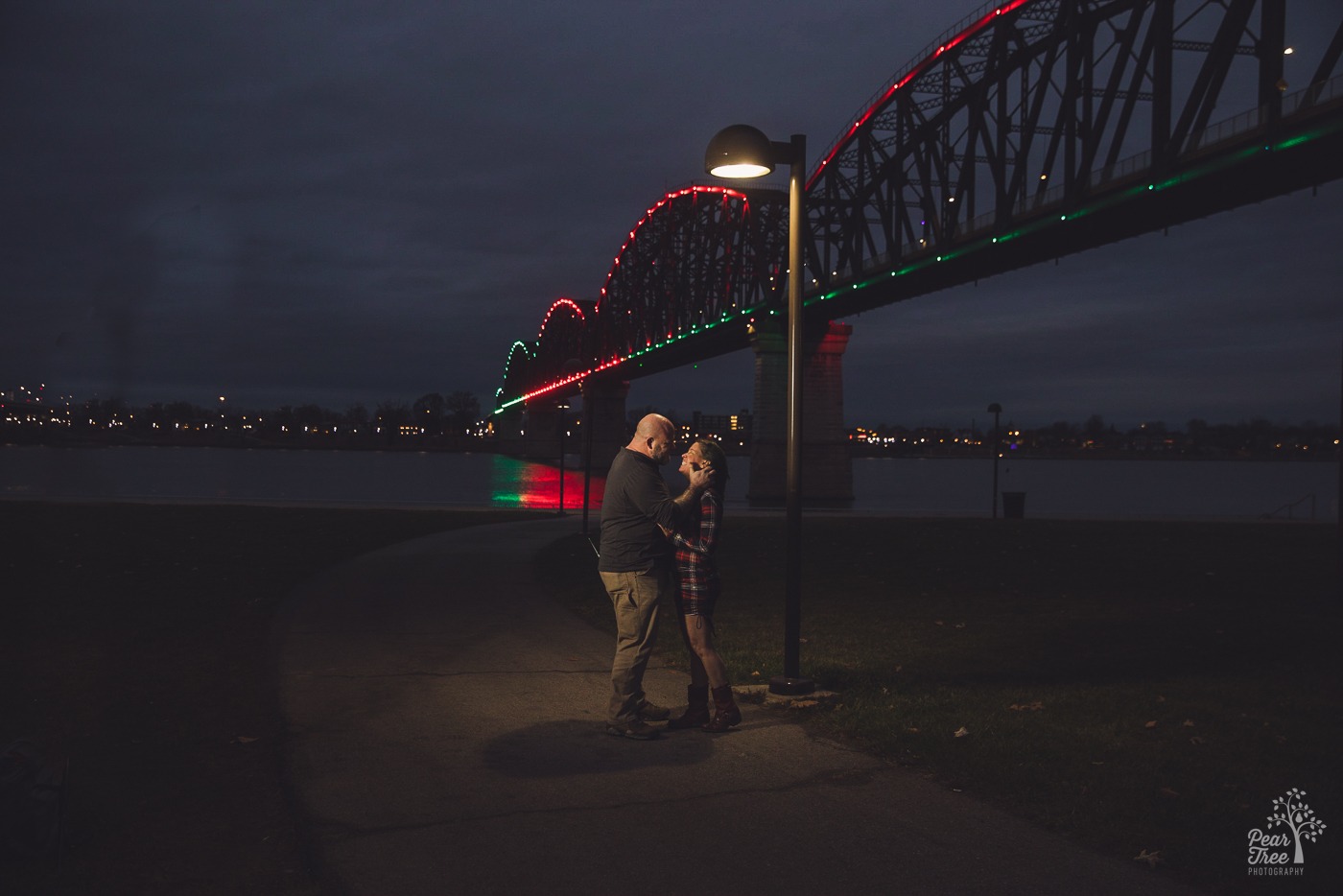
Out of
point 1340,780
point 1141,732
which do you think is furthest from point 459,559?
point 1340,780

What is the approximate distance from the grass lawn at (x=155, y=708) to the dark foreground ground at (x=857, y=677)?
0.07 ft

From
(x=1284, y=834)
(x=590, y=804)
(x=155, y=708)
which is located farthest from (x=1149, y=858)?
(x=155, y=708)

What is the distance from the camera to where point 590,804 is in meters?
5.63

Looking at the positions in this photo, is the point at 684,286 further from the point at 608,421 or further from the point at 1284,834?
the point at 1284,834

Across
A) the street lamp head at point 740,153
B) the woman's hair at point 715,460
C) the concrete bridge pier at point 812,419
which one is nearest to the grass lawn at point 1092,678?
the woman's hair at point 715,460

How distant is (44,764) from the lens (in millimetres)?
4910

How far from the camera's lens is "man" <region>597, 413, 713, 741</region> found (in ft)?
22.4

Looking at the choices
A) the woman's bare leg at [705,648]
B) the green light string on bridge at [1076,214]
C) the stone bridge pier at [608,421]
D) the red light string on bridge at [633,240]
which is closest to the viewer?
the woman's bare leg at [705,648]

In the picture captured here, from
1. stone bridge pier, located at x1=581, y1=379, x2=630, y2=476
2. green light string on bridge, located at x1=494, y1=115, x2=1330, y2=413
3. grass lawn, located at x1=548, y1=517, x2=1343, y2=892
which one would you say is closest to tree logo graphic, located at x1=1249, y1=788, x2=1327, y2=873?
grass lawn, located at x1=548, y1=517, x2=1343, y2=892

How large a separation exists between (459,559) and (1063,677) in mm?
11527

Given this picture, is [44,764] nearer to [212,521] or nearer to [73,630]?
[73,630]

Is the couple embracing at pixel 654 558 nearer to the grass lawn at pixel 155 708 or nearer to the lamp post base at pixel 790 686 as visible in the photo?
the lamp post base at pixel 790 686

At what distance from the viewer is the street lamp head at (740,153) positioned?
8.26 m

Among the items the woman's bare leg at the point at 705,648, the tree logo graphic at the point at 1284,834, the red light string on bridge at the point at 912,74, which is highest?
the red light string on bridge at the point at 912,74
